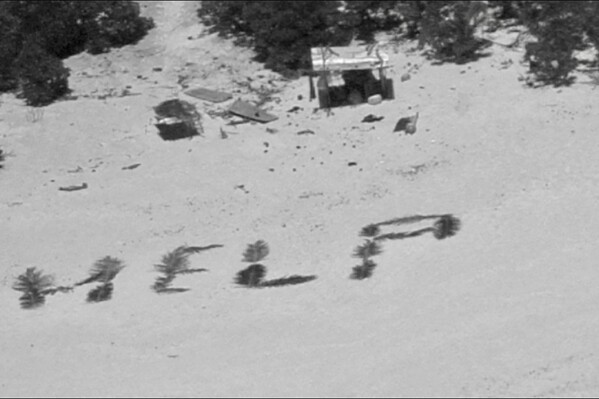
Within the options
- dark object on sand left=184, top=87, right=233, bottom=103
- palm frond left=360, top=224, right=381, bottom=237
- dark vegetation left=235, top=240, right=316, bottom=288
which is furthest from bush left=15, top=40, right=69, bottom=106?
palm frond left=360, top=224, right=381, bottom=237

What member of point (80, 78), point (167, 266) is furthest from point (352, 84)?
point (167, 266)

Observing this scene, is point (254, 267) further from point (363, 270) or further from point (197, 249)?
point (363, 270)

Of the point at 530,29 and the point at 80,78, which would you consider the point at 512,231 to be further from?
the point at 80,78

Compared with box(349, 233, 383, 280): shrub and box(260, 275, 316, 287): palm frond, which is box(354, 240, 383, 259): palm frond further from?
box(260, 275, 316, 287): palm frond

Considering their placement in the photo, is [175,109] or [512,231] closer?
[512,231]

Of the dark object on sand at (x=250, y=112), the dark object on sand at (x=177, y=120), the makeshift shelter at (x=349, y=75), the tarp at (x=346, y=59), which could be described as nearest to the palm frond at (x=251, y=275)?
the dark object on sand at (x=177, y=120)
